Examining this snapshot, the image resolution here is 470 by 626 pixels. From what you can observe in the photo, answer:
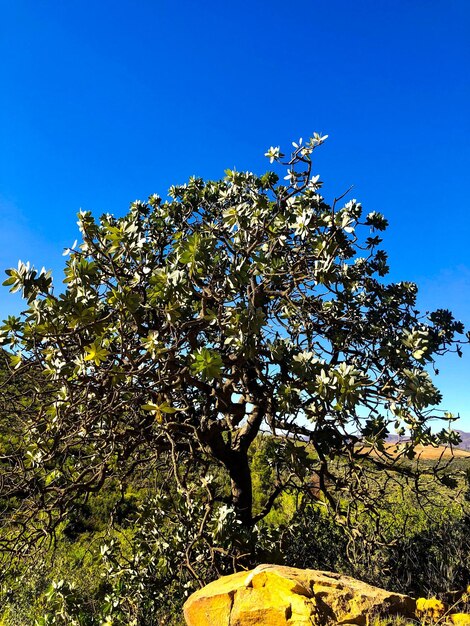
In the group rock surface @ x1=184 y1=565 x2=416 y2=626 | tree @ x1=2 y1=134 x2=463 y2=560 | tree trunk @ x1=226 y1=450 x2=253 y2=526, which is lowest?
rock surface @ x1=184 y1=565 x2=416 y2=626

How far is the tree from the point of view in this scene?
3.59 m

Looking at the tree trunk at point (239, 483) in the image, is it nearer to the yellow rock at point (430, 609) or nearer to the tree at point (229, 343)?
the tree at point (229, 343)

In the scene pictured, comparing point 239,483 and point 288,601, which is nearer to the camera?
point 288,601

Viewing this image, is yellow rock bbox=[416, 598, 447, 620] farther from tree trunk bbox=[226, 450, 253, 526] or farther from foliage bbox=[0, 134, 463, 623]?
tree trunk bbox=[226, 450, 253, 526]

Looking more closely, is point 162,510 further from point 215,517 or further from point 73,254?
point 73,254

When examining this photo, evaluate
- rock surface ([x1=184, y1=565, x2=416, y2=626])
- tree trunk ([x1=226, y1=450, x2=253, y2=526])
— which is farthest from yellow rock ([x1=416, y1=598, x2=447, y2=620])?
tree trunk ([x1=226, y1=450, x2=253, y2=526])

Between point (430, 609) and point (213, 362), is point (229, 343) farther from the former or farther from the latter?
point (430, 609)

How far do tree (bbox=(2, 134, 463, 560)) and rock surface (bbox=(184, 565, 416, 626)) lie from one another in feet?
3.11

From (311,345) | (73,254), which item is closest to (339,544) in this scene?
(311,345)

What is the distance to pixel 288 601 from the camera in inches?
144

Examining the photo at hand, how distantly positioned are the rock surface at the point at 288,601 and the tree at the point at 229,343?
95 centimetres

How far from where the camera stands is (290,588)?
3697 mm

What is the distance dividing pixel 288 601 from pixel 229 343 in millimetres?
2370

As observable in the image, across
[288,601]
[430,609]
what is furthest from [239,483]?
[430,609]
